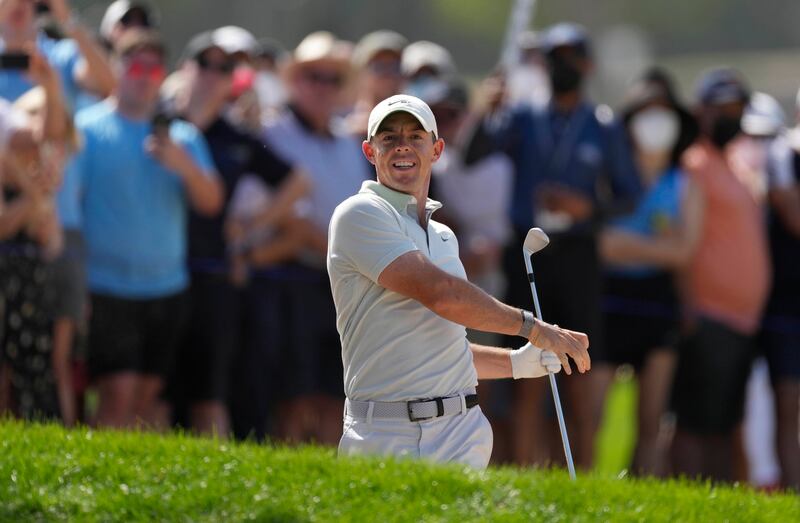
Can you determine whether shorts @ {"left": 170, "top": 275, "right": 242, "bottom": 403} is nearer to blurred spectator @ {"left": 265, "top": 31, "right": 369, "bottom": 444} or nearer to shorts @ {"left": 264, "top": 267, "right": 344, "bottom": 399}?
shorts @ {"left": 264, "top": 267, "right": 344, "bottom": 399}

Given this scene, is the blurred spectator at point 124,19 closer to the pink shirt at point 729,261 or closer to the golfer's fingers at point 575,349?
the pink shirt at point 729,261

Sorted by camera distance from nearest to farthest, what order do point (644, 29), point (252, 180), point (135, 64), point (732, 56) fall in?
point (135, 64)
point (252, 180)
point (732, 56)
point (644, 29)

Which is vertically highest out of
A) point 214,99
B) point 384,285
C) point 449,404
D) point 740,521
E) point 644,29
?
point 644,29

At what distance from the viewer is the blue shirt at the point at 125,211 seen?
1166 cm

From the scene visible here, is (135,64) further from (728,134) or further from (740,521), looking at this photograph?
(740,521)

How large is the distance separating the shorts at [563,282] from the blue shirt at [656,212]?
707 millimetres

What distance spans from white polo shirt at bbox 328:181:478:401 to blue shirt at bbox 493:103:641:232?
5.18 metres

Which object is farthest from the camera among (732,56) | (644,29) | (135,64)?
(644,29)

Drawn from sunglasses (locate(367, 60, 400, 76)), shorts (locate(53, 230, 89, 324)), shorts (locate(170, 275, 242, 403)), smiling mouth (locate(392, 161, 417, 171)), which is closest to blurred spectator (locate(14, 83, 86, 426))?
shorts (locate(53, 230, 89, 324))

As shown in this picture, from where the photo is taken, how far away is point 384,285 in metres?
7.35

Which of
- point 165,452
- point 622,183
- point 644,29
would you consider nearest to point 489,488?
point 165,452

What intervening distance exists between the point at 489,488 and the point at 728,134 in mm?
7165

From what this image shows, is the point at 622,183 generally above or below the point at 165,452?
above

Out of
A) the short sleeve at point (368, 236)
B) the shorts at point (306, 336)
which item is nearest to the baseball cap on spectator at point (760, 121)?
the shorts at point (306, 336)
